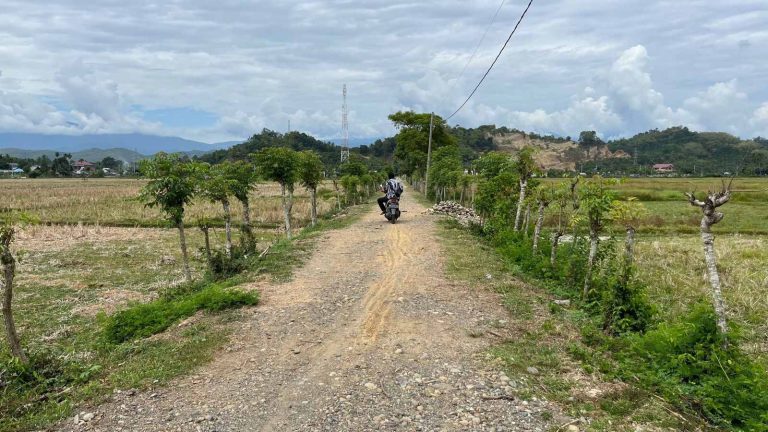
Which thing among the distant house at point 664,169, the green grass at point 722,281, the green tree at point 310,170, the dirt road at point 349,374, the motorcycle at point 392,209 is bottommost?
the green grass at point 722,281

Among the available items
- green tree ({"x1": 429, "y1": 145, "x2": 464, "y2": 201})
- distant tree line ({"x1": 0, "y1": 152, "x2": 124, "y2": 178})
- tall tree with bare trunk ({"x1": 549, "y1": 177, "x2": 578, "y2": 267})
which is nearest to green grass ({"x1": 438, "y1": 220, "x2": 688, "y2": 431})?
tall tree with bare trunk ({"x1": 549, "y1": 177, "x2": 578, "y2": 267})

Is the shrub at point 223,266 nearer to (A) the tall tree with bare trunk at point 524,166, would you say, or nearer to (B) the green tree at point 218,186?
(B) the green tree at point 218,186

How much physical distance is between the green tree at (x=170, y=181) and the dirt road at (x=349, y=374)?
3682 millimetres

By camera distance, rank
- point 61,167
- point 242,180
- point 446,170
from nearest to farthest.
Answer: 1. point 242,180
2. point 446,170
3. point 61,167

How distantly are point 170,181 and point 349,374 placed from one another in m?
7.17

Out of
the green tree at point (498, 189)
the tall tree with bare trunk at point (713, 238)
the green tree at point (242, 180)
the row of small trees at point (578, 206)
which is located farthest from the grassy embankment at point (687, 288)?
the green tree at point (242, 180)

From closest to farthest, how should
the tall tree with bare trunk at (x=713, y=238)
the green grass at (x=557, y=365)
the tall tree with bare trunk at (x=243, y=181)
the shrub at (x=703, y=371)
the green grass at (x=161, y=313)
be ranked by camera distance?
the shrub at (x=703, y=371)
the green grass at (x=557, y=365)
the tall tree with bare trunk at (x=713, y=238)
the green grass at (x=161, y=313)
the tall tree with bare trunk at (x=243, y=181)

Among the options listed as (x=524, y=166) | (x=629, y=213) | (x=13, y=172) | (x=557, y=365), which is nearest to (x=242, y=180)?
(x=524, y=166)

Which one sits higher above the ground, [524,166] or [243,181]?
[524,166]

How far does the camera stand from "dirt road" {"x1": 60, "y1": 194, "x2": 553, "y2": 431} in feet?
15.5

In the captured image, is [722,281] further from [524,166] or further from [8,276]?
[8,276]

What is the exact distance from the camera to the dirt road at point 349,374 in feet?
15.5

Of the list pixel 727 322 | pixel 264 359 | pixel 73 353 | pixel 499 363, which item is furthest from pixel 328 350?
pixel 727 322

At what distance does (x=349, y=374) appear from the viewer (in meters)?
5.62
